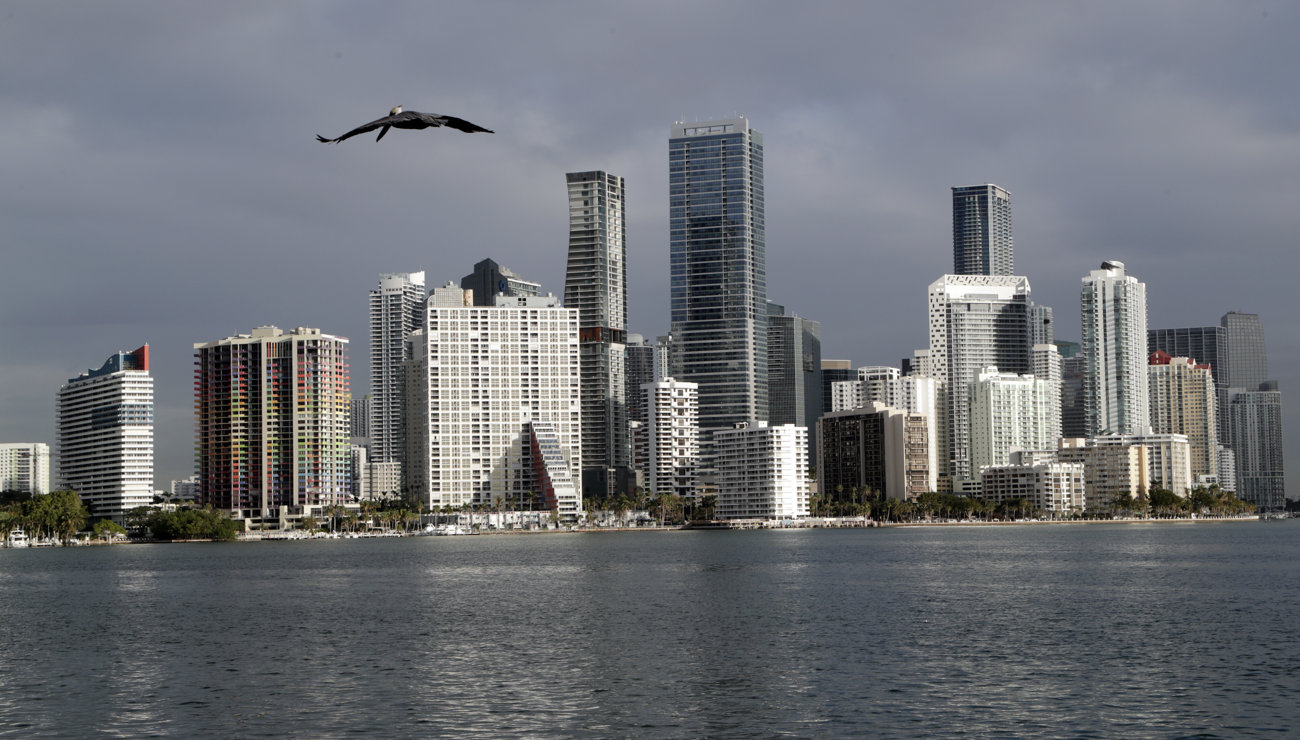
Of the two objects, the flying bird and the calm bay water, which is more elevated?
the flying bird

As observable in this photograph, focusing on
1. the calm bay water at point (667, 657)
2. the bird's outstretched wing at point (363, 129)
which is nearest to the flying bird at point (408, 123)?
the bird's outstretched wing at point (363, 129)

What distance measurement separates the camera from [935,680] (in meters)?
67.4

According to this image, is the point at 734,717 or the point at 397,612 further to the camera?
the point at 397,612

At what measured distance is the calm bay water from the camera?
58406 millimetres

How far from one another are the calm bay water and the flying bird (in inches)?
→ 1141

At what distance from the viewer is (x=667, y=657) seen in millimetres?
77250

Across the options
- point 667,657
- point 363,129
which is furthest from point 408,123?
point 667,657

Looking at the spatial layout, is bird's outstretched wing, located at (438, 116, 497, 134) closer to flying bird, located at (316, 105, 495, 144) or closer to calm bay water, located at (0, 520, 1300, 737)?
flying bird, located at (316, 105, 495, 144)

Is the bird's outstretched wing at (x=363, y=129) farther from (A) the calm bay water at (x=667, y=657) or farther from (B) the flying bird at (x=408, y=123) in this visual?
(A) the calm bay water at (x=667, y=657)

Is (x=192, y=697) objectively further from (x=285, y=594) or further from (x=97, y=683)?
(x=285, y=594)

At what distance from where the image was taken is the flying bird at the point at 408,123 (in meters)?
31.5

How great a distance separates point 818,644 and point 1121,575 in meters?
67.9

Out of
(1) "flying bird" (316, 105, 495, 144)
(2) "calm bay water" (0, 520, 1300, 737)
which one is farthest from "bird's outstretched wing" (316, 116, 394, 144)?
(2) "calm bay water" (0, 520, 1300, 737)

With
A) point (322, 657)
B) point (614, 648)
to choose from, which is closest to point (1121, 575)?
point (614, 648)
